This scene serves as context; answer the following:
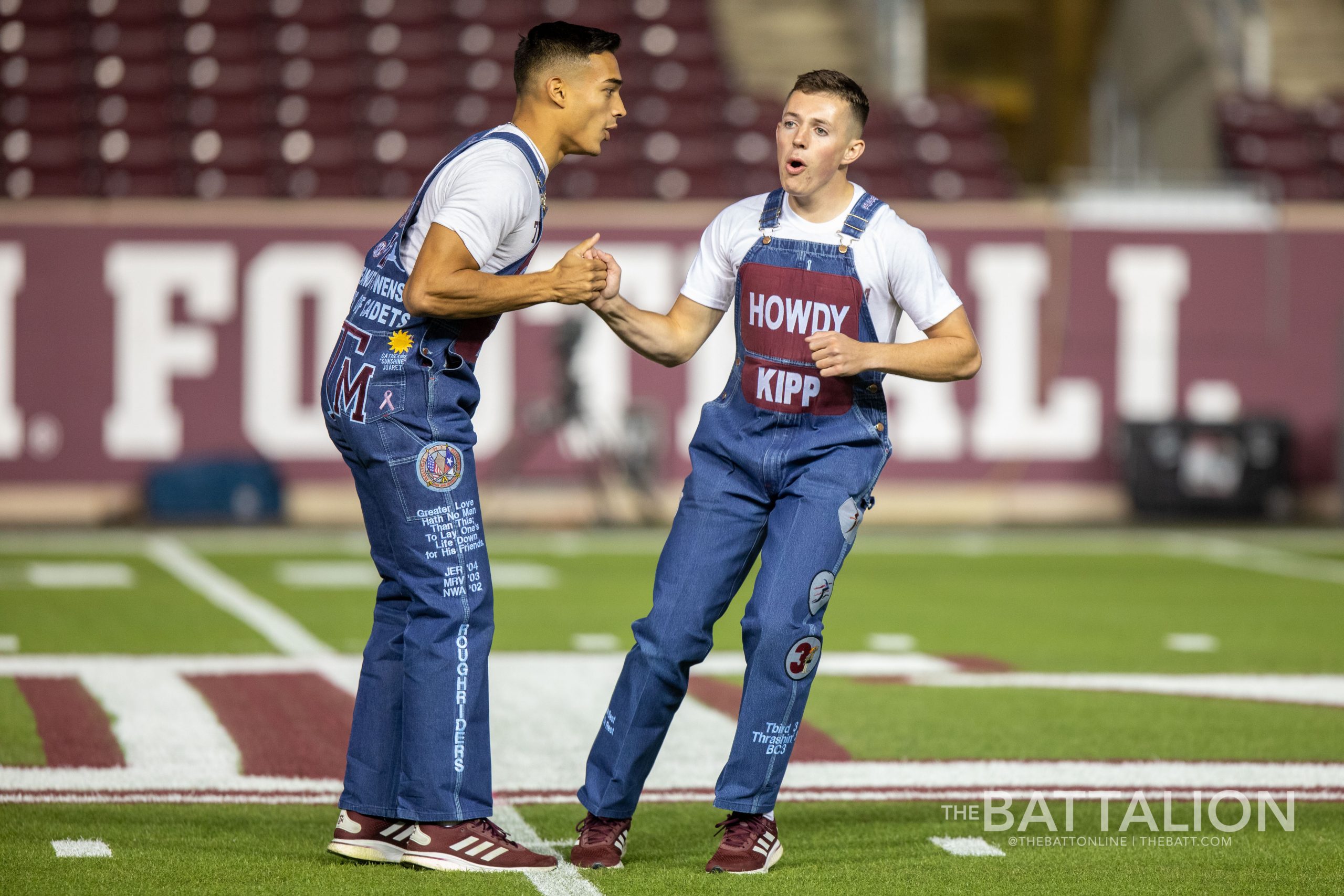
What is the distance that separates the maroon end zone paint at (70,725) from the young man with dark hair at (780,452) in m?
1.92

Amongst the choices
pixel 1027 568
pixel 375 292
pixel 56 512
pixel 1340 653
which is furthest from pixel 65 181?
pixel 375 292

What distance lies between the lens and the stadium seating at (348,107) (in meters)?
17.5

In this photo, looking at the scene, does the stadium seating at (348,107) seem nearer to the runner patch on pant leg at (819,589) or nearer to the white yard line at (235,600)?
the white yard line at (235,600)

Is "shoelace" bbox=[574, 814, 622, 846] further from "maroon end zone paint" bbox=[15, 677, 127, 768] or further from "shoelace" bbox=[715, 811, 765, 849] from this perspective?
"maroon end zone paint" bbox=[15, 677, 127, 768]

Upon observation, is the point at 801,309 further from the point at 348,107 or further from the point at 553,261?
→ the point at 348,107

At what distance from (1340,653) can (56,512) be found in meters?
11.5

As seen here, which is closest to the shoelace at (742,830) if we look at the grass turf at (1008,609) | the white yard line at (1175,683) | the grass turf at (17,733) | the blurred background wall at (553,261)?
the grass turf at (17,733)

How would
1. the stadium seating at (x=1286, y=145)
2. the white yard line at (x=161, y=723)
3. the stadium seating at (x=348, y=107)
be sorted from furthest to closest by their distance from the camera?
the stadium seating at (x=1286, y=145)
the stadium seating at (x=348, y=107)
the white yard line at (x=161, y=723)

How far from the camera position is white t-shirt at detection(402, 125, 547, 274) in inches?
165

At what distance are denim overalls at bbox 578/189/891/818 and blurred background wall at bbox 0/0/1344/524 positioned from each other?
378 inches

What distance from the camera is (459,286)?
418cm

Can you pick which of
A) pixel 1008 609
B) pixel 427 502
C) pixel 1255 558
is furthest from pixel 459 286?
pixel 1255 558

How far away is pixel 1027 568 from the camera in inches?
503

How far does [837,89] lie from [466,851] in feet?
6.75
